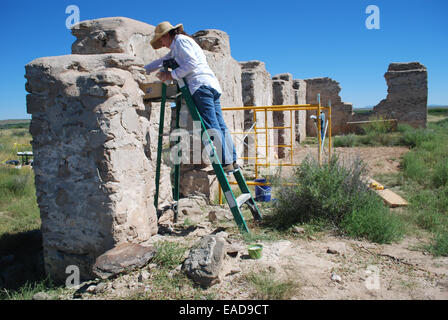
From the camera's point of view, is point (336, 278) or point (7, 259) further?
point (7, 259)

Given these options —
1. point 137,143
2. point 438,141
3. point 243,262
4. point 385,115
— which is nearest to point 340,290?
point 243,262

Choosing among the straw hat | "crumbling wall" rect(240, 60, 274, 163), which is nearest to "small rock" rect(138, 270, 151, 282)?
the straw hat

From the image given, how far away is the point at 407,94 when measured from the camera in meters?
14.2

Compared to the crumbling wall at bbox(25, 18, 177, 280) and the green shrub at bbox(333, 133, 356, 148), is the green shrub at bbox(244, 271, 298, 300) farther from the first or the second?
the green shrub at bbox(333, 133, 356, 148)

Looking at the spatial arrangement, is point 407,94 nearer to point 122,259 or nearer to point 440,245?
point 440,245

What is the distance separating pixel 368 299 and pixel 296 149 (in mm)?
10515

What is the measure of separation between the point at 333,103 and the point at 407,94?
332 cm

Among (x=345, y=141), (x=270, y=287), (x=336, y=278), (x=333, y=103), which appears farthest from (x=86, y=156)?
(x=333, y=103)

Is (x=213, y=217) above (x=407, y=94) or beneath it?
beneath

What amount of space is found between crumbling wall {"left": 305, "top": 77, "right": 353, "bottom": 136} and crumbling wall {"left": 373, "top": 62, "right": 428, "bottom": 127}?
1.87 metres

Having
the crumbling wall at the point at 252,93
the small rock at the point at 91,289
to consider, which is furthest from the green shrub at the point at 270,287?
the crumbling wall at the point at 252,93

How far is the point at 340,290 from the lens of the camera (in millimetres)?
2381

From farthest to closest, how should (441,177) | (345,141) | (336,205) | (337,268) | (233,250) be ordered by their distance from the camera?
(345,141) < (441,177) < (336,205) < (233,250) < (337,268)

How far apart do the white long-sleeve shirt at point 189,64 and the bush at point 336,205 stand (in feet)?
5.12
